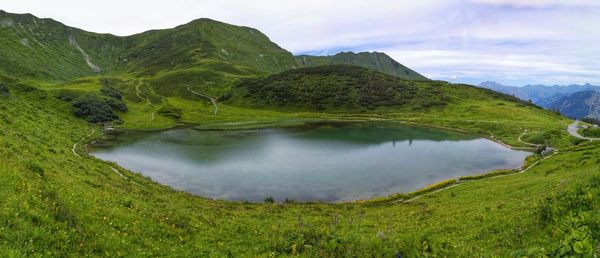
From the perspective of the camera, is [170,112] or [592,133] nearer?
[592,133]

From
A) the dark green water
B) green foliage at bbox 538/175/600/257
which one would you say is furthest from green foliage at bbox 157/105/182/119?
green foliage at bbox 538/175/600/257

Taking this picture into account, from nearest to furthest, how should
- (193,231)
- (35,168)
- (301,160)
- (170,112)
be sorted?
(193,231) < (35,168) < (301,160) < (170,112)

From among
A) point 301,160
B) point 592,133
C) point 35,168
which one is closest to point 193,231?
point 35,168

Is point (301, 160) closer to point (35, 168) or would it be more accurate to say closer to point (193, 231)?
point (193, 231)

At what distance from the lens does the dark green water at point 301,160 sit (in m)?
56.1

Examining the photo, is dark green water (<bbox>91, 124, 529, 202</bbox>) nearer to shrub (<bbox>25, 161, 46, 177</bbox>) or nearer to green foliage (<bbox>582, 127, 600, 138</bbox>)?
green foliage (<bbox>582, 127, 600, 138</bbox>)

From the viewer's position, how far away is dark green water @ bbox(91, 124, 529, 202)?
5609cm

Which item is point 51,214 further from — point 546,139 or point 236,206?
point 546,139

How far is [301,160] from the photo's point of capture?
77.4 m

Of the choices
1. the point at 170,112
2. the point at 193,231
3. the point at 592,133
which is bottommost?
the point at 592,133

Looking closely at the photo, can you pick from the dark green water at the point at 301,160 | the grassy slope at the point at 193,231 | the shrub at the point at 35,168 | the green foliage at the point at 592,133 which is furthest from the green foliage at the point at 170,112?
the green foliage at the point at 592,133

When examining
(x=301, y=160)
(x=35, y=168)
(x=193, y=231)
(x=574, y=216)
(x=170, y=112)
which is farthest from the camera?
(x=170, y=112)

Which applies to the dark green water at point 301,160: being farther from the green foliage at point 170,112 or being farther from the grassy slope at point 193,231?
the green foliage at point 170,112

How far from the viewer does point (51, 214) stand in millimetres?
16312
